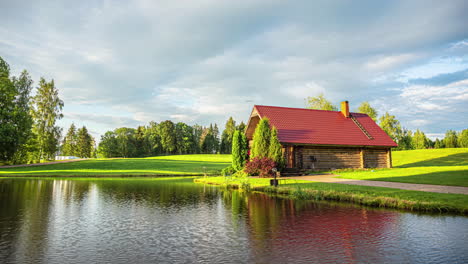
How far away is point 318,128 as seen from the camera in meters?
33.6

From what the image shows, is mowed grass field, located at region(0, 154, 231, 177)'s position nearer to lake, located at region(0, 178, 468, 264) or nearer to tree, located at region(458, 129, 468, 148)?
lake, located at region(0, 178, 468, 264)

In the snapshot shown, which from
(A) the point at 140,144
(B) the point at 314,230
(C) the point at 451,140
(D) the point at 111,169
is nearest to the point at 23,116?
(D) the point at 111,169

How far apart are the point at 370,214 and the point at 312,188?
626 cm

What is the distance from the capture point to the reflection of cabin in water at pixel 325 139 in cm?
3080

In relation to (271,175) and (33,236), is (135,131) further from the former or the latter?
(33,236)

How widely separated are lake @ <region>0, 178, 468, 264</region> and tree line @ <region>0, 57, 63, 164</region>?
28.0 metres

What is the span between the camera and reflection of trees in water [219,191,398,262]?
7562mm

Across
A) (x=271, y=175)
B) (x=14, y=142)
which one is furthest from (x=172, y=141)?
(x=271, y=175)

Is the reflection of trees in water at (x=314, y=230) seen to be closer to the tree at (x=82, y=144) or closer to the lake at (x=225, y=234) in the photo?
the lake at (x=225, y=234)

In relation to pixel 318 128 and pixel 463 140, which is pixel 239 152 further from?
pixel 463 140

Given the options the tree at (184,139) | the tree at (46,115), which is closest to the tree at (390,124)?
the tree at (184,139)

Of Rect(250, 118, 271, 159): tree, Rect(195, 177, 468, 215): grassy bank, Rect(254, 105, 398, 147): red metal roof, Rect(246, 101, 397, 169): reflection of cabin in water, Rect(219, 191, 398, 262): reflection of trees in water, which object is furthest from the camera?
Rect(254, 105, 398, 147): red metal roof

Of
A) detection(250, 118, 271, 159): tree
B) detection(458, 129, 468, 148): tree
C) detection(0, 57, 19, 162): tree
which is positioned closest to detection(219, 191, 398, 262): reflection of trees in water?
detection(250, 118, 271, 159): tree

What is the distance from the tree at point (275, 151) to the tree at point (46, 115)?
42022 mm
